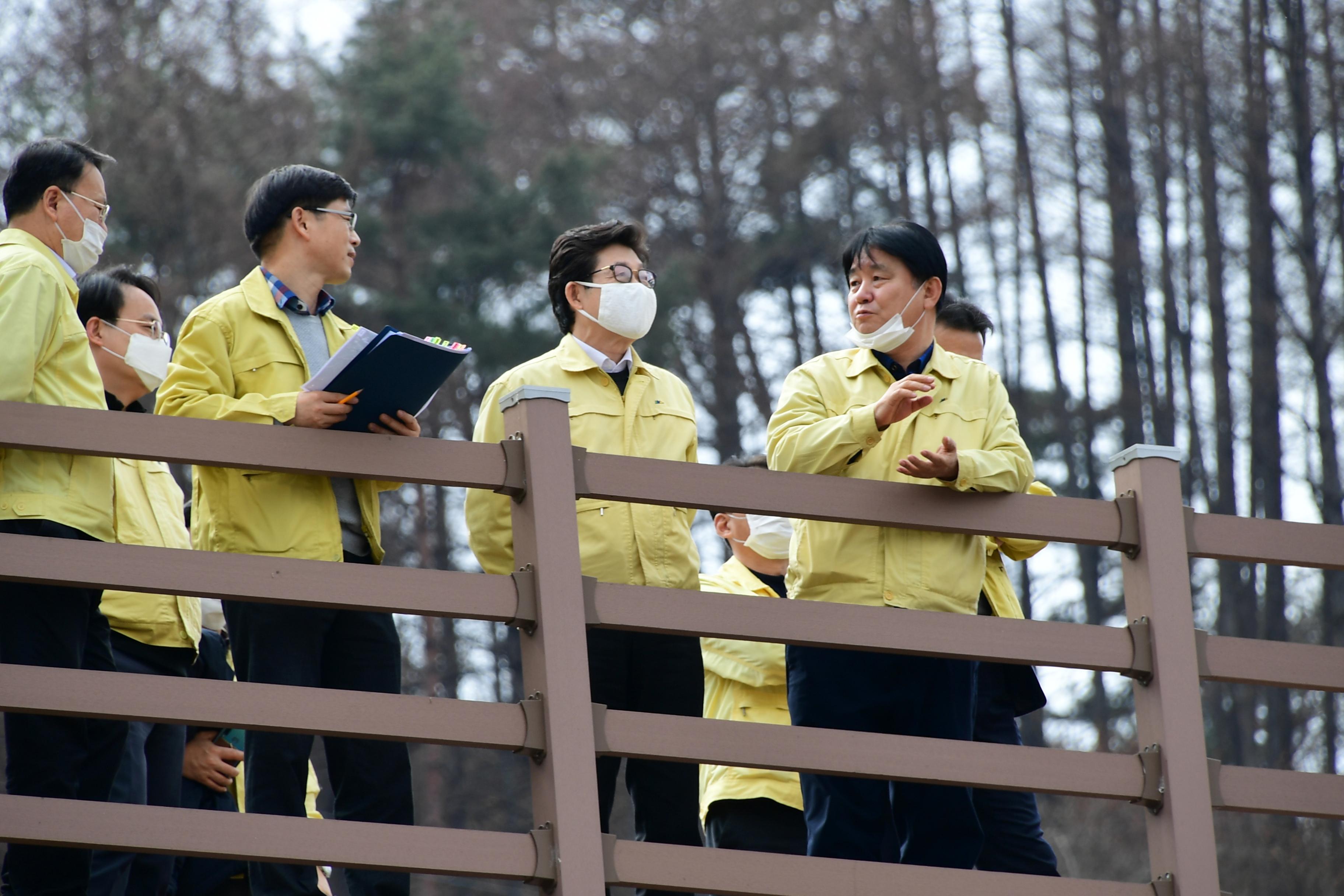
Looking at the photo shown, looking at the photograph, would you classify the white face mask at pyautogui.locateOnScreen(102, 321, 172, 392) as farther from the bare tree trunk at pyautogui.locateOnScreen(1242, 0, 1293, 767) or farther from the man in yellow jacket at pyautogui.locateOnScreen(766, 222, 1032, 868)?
the bare tree trunk at pyautogui.locateOnScreen(1242, 0, 1293, 767)

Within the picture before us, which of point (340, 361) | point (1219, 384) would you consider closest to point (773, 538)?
point (340, 361)

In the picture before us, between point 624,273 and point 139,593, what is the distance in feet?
5.20

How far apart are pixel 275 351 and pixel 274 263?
300 millimetres

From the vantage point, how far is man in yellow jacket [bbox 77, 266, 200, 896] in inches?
172

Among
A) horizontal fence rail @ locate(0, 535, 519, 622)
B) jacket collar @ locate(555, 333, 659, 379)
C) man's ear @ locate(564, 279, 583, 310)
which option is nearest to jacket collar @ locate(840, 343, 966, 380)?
jacket collar @ locate(555, 333, 659, 379)

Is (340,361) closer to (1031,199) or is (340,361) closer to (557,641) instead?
(557,641)

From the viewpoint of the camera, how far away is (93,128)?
18062 mm

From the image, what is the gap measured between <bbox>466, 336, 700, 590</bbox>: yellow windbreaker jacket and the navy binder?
1.17 feet

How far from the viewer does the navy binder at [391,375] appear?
369cm

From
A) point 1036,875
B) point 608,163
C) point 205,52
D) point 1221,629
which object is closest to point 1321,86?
point 1221,629

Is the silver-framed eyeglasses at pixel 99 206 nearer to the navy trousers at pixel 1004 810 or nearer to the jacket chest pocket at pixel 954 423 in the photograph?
the jacket chest pocket at pixel 954 423

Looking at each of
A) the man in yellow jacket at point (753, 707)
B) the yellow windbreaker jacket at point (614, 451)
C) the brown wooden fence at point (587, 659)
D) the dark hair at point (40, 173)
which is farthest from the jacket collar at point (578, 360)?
the dark hair at point (40, 173)

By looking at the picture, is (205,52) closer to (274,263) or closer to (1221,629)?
(1221,629)

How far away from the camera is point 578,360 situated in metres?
4.66
